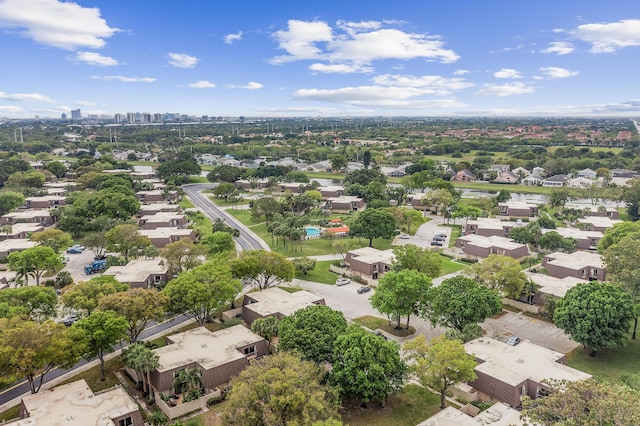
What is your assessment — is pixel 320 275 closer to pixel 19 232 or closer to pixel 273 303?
pixel 273 303

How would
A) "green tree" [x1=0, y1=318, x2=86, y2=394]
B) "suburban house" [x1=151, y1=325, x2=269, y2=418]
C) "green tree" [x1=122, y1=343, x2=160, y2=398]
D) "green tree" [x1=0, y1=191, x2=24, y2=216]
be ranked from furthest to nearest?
"green tree" [x1=0, y1=191, x2=24, y2=216]
"suburban house" [x1=151, y1=325, x2=269, y2=418]
"green tree" [x1=122, y1=343, x2=160, y2=398]
"green tree" [x1=0, y1=318, x2=86, y2=394]

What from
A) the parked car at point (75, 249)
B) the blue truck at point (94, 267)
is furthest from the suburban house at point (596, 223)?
the parked car at point (75, 249)

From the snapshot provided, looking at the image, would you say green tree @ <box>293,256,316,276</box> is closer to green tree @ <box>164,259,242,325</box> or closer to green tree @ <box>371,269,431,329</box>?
green tree @ <box>164,259,242,325</box>

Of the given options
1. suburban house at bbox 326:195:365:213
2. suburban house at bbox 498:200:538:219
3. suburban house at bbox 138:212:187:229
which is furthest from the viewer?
suburban house at bbox 326:195:365:213

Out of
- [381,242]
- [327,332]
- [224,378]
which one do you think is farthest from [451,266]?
[224,378]

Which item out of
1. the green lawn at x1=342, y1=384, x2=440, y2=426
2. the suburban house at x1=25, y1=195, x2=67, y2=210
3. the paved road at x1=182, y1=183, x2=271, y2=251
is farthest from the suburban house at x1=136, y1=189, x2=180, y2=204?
the green lawn at x1=342, y1=384, x2=440, y2=426

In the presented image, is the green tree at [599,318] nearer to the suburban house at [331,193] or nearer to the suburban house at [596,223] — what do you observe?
the suburban house at [596,223]
